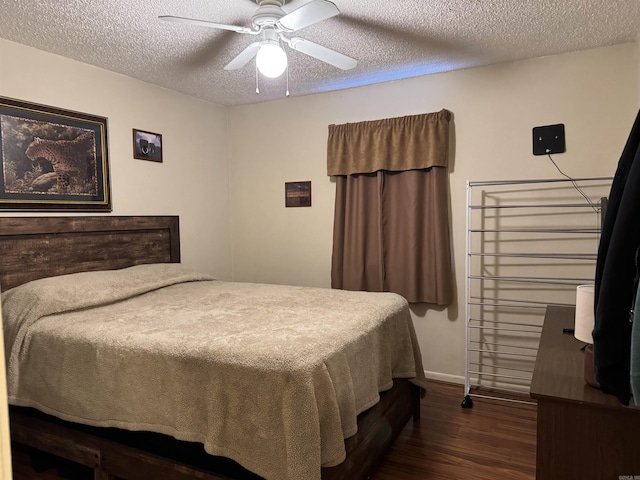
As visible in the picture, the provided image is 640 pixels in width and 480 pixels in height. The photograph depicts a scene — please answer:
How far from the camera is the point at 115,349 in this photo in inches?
76.7

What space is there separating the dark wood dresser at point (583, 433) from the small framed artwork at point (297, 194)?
273cm

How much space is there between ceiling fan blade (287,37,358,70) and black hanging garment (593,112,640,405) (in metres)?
1.60

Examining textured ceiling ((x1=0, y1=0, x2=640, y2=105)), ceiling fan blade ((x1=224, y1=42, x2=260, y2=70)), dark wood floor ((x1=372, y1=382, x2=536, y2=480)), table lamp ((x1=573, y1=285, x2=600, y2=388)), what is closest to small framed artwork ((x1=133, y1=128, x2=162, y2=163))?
textured ceiling ((x1=0, y1=0, x2=640, y2=105))

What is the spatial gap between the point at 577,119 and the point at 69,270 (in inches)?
141

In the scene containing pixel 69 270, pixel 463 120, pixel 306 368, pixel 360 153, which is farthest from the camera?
pixel 360 153

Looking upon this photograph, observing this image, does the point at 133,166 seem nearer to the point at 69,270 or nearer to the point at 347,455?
the point at 69,270

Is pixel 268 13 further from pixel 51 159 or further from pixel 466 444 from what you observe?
pixel 466 444

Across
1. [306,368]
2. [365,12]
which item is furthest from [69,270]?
[365,12]

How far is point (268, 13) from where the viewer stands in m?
2.08

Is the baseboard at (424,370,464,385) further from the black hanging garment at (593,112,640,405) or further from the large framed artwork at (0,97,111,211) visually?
the large framed artwork at (0,97,111,211)

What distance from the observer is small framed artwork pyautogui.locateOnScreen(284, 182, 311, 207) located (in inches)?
155

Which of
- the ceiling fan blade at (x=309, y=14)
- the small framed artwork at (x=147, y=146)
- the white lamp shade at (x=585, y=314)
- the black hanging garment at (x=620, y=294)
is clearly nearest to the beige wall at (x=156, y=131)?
the small framed artwork at (x=147, y=146)

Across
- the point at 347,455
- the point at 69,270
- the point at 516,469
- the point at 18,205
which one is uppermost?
the point at 18,205

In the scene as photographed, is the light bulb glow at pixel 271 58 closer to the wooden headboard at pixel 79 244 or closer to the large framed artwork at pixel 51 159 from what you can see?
the large framed artwork at pixel 51 159
